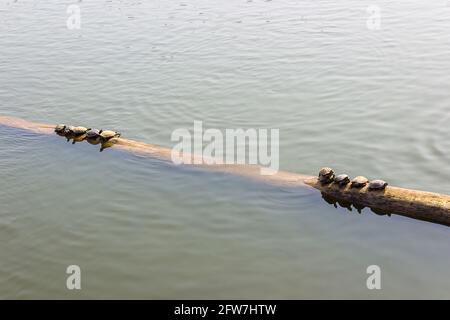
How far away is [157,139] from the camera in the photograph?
9438mm

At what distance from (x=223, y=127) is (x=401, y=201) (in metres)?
3.96

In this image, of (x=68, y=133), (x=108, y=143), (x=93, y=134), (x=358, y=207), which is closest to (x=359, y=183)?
(x=358, y=207)

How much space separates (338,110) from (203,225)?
4080mm

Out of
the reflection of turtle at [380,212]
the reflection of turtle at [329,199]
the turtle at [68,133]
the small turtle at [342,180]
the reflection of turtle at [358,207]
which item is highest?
the turtle at [68,133]

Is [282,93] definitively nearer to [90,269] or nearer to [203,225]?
[203,225]

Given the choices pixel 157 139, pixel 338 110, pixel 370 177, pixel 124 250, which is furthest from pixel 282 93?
pixel 124 250

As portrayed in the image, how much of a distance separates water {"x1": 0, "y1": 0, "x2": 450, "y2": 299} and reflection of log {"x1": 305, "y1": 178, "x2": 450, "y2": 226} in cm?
16

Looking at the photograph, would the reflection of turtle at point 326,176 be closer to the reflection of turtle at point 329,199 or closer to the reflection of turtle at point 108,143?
the reflection of turtle at point 329,199

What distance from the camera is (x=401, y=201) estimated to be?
6547 mm

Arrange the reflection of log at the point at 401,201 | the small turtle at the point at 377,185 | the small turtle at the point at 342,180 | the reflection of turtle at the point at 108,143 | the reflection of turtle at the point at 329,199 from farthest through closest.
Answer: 1. the reflection of turtle at the point at 108,143
2. the reflection of turtle at the point at 329,199
3. the small turtle at the point at 342,180
4. the small turtle at the point at 377,185
5. the reflection of log at the point at 401,201

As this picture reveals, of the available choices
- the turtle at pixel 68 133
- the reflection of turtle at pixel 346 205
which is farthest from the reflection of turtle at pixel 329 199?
the turtle at pixel 68 133

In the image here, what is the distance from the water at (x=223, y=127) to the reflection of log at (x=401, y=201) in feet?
0.52

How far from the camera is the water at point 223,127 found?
6168mm

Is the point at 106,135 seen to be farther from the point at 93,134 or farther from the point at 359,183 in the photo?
the point at 359,183
